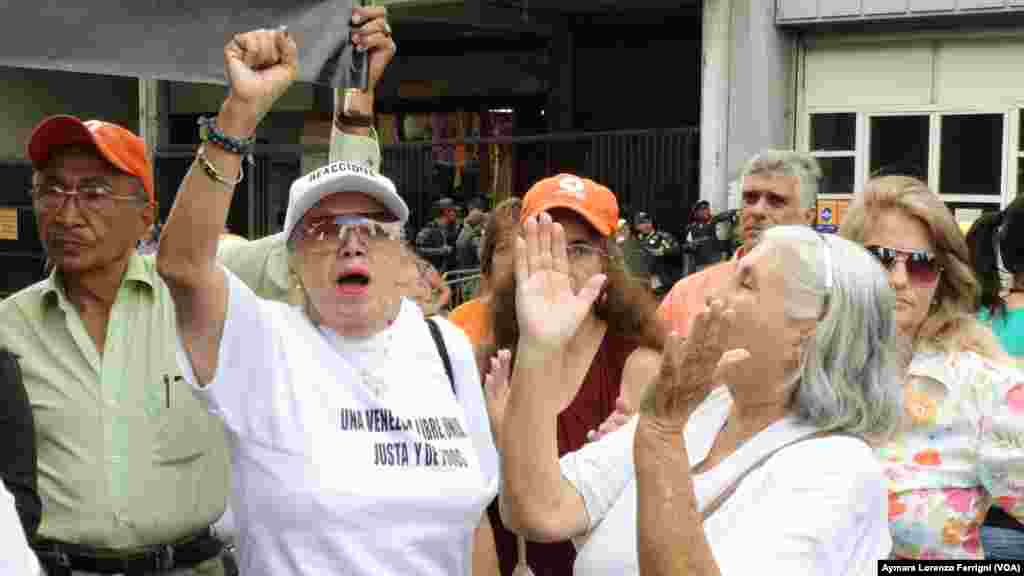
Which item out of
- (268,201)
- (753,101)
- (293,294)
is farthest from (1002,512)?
(268,201)

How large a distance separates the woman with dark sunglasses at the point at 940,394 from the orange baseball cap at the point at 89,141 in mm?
2048

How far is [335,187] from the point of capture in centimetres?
302

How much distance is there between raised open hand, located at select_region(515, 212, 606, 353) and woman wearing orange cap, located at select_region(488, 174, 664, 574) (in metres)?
0.77

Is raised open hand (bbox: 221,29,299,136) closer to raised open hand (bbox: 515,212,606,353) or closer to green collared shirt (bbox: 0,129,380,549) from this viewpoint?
raised open hand (bbox: 515,212,606,353)

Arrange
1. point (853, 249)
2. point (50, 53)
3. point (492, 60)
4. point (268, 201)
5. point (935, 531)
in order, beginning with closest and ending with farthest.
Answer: point (853, 249), point (50, 53), point (935, 531), point (268, 201), point (492, 60)

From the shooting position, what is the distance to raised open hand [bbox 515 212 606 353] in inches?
112

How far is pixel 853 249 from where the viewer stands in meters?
2.86

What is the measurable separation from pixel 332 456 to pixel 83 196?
48.7 inches

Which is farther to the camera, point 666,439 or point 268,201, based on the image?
point 268,201

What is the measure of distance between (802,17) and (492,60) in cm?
797

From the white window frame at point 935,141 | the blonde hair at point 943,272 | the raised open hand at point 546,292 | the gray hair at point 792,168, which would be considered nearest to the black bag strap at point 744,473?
the raised open hand at point 546,292

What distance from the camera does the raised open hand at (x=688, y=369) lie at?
2451mm

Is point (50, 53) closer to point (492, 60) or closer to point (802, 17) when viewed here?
point (802, 17)

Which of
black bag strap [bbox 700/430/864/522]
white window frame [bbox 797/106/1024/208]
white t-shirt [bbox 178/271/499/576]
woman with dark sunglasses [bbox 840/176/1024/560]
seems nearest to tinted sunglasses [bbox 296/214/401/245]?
white t-shirt [bbox 178/271/499/576]
